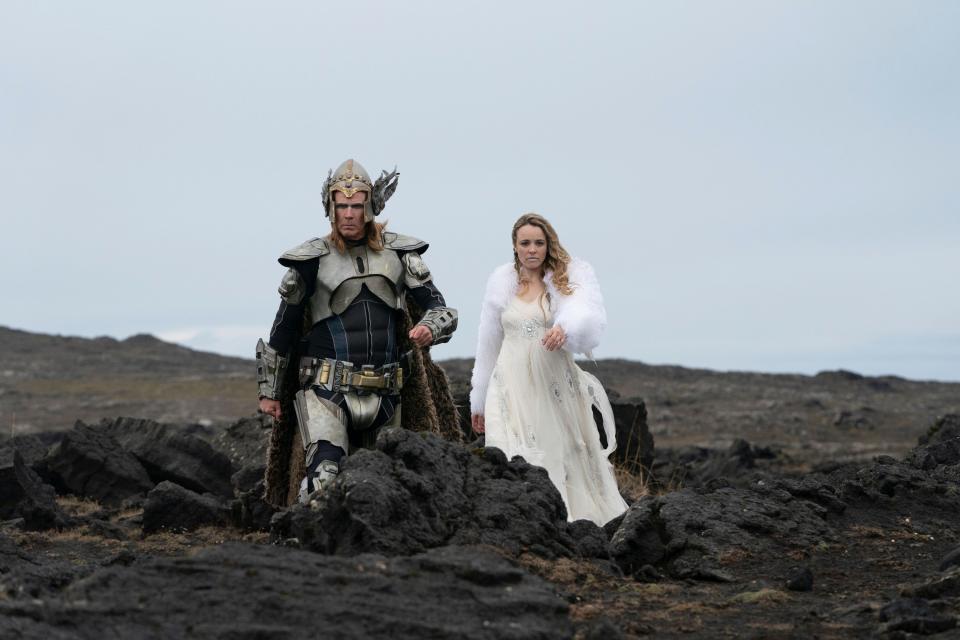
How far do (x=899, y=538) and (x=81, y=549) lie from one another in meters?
6.55

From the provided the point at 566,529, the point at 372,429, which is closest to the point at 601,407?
the point at 372,429

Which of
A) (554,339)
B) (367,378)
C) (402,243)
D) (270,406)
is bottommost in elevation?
(270,406)

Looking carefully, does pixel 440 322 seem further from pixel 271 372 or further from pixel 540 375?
pixel 540 375

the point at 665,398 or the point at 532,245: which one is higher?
the point at 532,245

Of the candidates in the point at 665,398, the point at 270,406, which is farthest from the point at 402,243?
the point at 665,398

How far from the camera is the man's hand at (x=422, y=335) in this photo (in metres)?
9.09

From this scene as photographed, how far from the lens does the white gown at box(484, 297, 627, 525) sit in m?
11.4

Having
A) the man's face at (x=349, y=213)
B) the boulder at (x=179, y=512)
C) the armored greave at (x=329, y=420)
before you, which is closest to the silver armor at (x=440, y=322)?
the armored greave at (x=329, y=420)

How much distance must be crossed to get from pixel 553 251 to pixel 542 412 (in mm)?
1388

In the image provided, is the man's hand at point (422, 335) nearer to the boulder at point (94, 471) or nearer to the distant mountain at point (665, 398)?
the boulder at point (94, 471)

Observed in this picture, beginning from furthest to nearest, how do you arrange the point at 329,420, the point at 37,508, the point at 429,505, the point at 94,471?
1. the point at 94,471
2. the point at 37,508
3. the point at 329,420
4. the point at 429,505

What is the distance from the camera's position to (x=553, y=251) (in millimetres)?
11359

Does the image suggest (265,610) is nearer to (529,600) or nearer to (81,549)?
(529,600)

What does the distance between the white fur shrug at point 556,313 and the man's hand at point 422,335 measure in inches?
74.3
